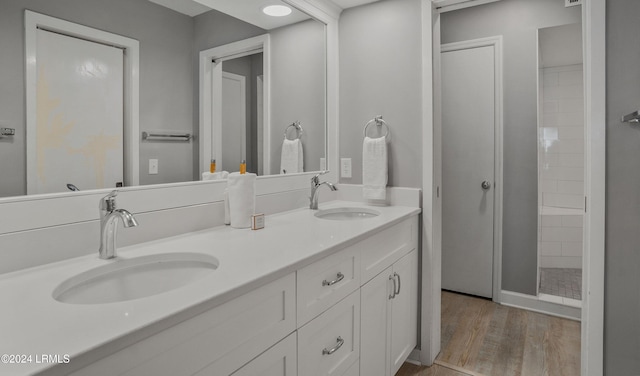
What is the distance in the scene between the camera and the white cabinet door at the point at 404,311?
1784 millimetres

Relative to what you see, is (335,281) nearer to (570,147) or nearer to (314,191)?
(314,191)

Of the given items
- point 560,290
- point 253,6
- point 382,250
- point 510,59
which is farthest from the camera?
point 560,290

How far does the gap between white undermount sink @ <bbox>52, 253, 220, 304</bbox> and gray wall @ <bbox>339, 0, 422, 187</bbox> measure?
1396 mm

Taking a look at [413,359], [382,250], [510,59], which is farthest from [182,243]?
[510,59]

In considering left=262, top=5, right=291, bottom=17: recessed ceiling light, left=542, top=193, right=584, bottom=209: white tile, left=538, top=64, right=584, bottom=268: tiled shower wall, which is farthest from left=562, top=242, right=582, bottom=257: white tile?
left=262, top=5, right=291, bottom=17: recessed ceiling light

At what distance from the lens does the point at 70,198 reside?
109 cm

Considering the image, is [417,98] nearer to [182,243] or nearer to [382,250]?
[382,250]

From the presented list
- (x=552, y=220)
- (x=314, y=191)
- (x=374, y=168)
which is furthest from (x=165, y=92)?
(x=552, y=220)

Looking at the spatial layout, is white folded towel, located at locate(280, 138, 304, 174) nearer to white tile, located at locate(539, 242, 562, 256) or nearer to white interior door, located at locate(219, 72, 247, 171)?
white interior door, located at locate(219, 72, 247, 171)

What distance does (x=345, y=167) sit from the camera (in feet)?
7.80

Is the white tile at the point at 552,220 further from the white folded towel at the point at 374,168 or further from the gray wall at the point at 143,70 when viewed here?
the gray wall at the point at 143,70

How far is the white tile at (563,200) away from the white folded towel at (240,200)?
389 centimetres

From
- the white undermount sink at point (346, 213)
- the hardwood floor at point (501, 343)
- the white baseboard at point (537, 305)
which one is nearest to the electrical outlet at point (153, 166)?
the white undermount sink at point (346, 213)

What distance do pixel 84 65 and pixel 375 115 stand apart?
5.07ft
